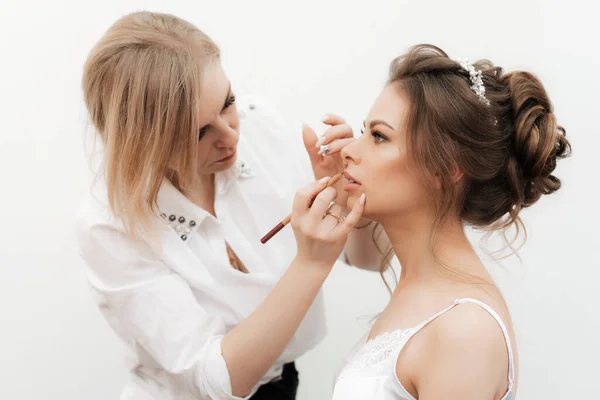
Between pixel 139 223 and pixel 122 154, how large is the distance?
0.16 m

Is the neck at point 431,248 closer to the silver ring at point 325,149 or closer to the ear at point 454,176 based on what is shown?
the ear at point 454,176

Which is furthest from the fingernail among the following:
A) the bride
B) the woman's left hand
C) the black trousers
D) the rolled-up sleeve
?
the black trousers

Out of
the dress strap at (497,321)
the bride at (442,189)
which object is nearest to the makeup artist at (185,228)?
the bride at (442,189)

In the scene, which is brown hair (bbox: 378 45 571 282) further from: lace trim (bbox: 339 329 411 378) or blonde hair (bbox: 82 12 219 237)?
blonde hair (bbox: 82 12 219 237)

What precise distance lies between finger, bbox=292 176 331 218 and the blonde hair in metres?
0.26

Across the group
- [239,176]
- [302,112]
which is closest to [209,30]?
[302,112]

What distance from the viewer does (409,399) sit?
4.17 feet

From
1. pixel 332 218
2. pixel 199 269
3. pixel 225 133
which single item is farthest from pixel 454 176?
pixel 199 269

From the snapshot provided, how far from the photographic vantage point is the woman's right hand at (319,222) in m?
1.37

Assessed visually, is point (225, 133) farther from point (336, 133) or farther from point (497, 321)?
point (497, 321)

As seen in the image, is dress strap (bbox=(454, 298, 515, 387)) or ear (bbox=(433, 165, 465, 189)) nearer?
dress strap (bbox=(454, 298, 515, 387))

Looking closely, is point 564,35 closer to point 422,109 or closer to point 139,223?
point 422,109

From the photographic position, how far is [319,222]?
139 cm

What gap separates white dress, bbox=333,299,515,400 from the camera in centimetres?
126
